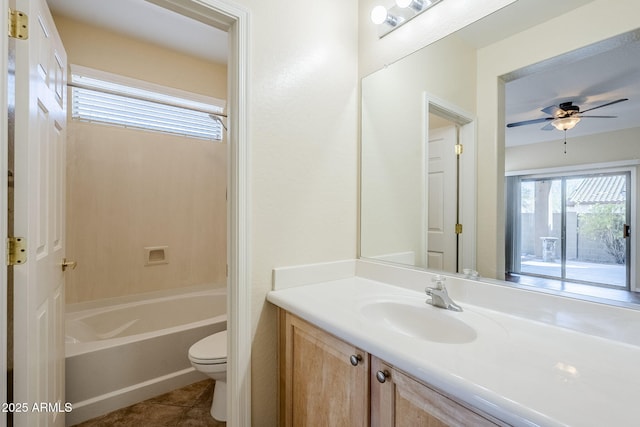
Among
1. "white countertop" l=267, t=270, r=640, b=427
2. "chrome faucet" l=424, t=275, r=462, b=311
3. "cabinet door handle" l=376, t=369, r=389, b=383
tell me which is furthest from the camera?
"chrome faucet" l=424, t=275, r=462, b=311

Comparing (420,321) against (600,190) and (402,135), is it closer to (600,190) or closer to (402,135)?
(600,190)

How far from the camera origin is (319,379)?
104 cm

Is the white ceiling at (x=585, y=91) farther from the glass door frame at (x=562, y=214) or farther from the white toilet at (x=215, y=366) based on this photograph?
the white toilet at (x=215, y=366)

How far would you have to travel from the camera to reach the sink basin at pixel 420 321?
989 mm

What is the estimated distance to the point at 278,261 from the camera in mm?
1320

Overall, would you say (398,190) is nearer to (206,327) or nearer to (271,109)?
(271,109)

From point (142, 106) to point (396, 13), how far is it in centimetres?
217

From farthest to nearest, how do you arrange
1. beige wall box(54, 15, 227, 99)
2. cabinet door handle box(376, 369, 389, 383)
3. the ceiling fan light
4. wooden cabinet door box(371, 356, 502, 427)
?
beige wall box(54, 15, 227, 99) → the ceiling fan light → cabinet door handle box(376, 369, 389, 383) → wooden cabinet door box(371, 356, 502, 427)

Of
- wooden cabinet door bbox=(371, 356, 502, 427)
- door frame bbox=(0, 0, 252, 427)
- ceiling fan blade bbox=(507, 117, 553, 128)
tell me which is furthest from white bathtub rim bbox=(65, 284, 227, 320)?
ceiling fan blade bbox=(507, 117, 553, 128)

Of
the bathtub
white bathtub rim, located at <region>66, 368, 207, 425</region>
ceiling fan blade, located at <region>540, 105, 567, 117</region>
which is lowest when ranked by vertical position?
white bathtub rim, located at <region>66, 368, 207, 425</region>

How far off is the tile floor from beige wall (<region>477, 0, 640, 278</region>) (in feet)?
5.63

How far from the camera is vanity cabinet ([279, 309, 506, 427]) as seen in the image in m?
0.68

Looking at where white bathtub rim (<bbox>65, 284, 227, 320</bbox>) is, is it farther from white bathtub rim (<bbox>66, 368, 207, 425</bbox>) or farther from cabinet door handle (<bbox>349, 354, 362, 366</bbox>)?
cabinet door handle (<bbox>349, 354, 362, 366</bbox>)

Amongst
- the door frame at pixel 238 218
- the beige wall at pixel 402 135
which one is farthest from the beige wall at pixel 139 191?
the beige wall at pixel 402 135
